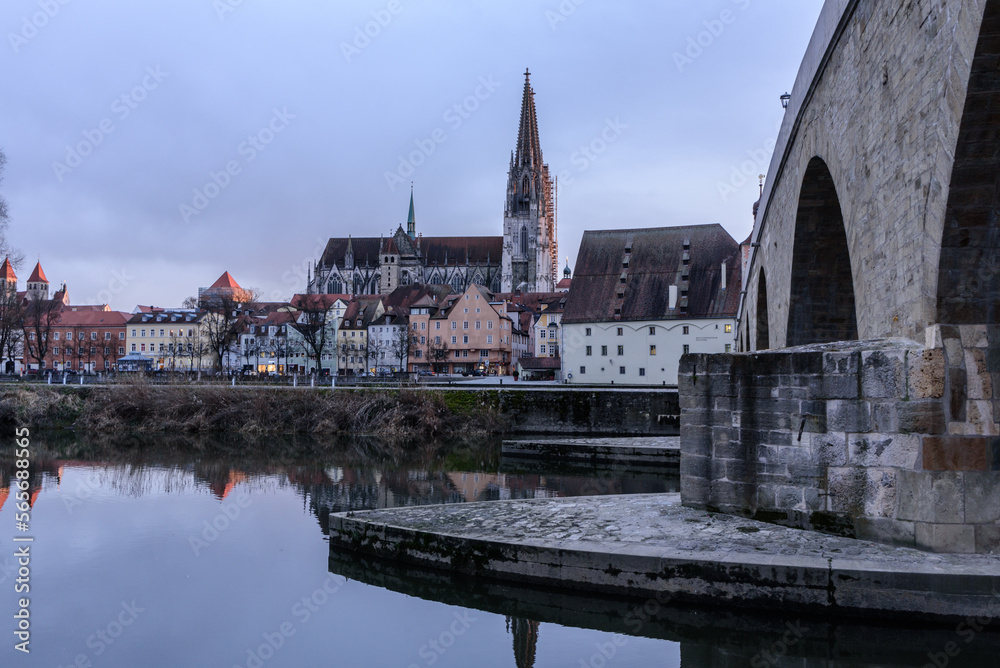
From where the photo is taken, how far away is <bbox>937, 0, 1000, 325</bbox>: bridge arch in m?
5.93

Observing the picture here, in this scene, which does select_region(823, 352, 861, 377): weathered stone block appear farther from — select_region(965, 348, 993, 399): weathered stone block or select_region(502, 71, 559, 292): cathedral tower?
select_region(502, 71, 559, 292): cathedral tower

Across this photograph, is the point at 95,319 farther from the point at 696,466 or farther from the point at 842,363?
the point at 842,363

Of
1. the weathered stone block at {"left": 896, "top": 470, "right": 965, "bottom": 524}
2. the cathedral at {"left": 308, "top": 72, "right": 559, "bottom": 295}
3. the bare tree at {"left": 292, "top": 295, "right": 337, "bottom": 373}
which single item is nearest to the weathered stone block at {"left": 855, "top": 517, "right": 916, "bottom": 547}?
the weathered stone block at {"left": 896, "top": 470, "right": 965, "bottom": 524}

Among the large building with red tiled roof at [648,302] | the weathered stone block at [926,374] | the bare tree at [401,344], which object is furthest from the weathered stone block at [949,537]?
the bare tree at [401,344]

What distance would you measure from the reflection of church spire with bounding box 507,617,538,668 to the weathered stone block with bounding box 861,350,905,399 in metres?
3.83

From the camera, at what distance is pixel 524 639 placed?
804cm

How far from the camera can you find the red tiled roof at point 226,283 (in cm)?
13038

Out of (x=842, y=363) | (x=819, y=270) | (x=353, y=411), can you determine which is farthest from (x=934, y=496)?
(x=353, y=411)

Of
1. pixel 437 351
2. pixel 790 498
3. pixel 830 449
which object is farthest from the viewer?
pixel 437 351

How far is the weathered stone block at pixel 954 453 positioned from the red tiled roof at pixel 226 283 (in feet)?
428

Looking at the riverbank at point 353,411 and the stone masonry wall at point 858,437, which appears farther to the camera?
the riverbank at point 353,411

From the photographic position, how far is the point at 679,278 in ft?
169

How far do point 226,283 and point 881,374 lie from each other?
131 meters

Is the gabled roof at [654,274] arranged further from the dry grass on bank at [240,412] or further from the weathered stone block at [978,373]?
the weathered stone block at [978,373]
